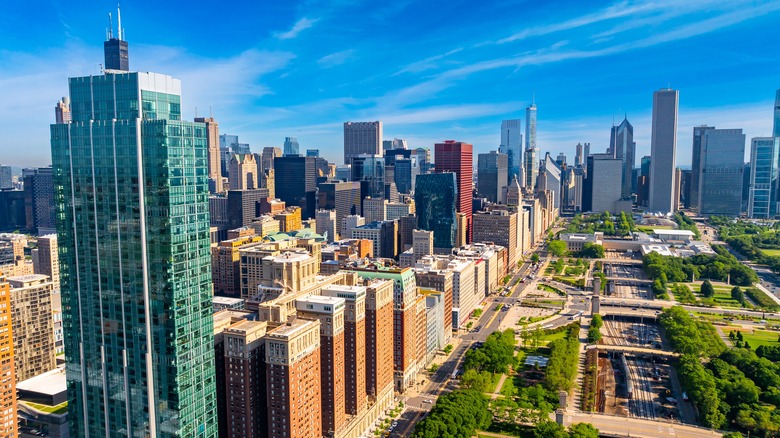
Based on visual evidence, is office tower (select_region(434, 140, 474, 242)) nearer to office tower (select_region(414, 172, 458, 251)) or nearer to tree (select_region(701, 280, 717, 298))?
office tower (select_region(414, 172, 458, 251))

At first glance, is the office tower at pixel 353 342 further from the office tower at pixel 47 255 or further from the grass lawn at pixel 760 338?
the office tower at pixel 47 255

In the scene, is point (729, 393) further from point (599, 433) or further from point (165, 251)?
point (165, 251)

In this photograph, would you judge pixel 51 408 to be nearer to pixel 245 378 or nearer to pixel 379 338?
pixel 245 378

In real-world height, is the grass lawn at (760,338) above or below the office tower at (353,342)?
below

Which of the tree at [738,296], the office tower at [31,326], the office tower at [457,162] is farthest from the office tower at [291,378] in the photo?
the office tower at [457,162]

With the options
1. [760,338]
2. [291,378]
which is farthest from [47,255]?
[760,338]

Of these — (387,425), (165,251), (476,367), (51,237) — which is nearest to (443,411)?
(387,425)

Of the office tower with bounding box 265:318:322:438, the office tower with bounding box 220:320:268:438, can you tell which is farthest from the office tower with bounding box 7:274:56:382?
the office tower with bounding box 265:318:322:438
